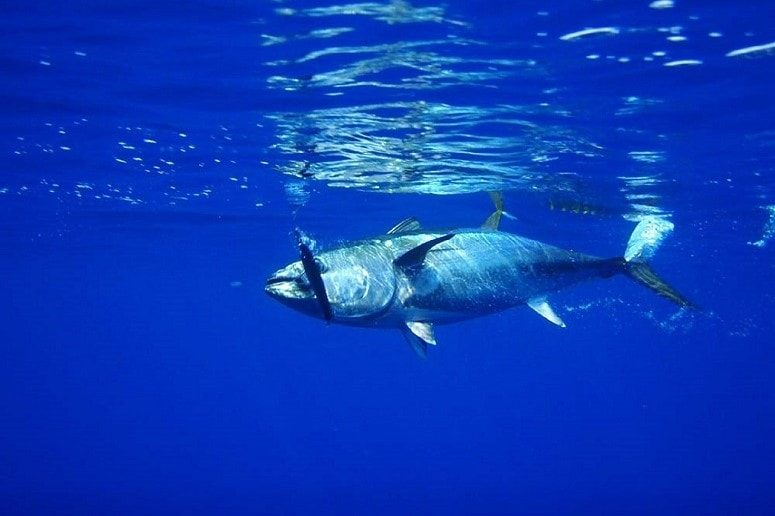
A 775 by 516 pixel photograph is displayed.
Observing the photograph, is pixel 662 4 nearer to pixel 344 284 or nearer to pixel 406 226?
pixel 406 226

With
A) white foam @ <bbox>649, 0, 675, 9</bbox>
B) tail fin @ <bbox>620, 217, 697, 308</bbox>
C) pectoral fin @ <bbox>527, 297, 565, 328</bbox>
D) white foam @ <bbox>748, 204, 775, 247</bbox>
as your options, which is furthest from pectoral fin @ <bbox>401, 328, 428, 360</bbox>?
white foam @ <bbox>748, 204, 775, 247</bbox>

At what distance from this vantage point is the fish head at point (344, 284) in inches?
224

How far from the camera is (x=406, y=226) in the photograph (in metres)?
7.05

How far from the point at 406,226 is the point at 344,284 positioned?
136cm

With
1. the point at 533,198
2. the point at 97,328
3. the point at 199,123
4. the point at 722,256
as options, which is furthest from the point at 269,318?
the point at 199,123

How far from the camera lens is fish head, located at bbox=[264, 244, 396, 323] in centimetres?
569

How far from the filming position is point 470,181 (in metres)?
19.7

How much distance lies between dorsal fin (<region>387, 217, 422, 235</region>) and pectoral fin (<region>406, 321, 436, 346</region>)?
1.06 meters

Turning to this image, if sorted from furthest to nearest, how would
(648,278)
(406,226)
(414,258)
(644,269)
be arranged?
(644,269) < (648,278) < (406,226) < (414,258)

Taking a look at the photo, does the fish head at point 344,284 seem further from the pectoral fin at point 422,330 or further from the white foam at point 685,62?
the white foam at point 685,62

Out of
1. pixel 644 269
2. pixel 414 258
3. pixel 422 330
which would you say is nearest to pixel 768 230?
pixel 644 269

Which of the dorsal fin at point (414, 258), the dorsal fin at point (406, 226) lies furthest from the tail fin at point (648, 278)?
the dorsal fin at point (414, 258)

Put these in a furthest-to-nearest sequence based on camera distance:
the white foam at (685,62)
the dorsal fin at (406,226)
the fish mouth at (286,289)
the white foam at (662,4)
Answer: the white foam at (685,62), the white foam at (662,4), the dorsal fin at (406,226), the fish mouth at (286,289)

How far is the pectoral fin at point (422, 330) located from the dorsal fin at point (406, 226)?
106cm
